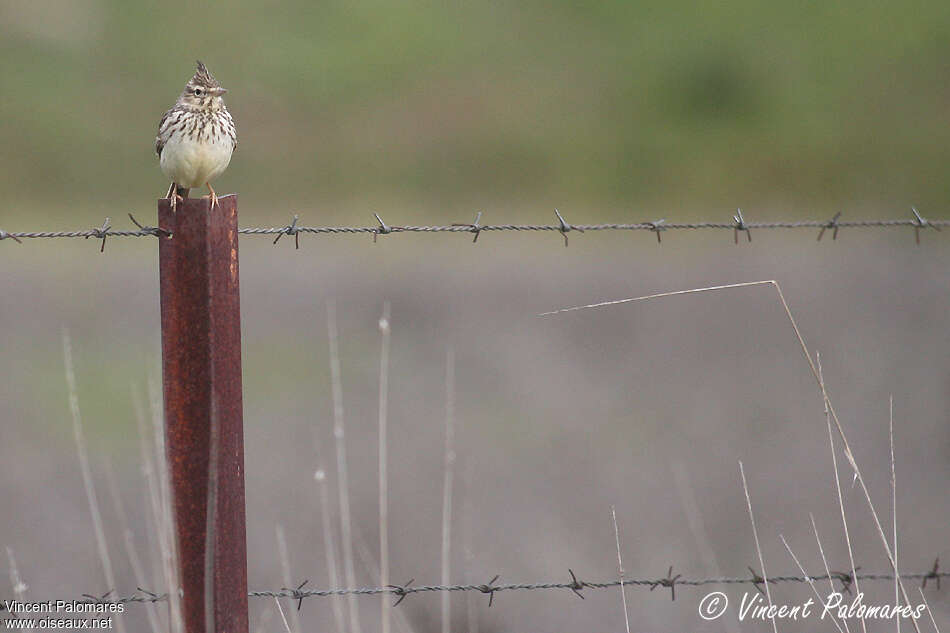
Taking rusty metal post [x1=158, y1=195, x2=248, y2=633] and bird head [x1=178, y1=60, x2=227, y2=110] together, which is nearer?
rusty metal post [x1=158, y1=195, x2=248, y2=633]

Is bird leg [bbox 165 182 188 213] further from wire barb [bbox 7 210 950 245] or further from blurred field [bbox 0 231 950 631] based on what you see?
blurred field [bbox 0 231 950 631]

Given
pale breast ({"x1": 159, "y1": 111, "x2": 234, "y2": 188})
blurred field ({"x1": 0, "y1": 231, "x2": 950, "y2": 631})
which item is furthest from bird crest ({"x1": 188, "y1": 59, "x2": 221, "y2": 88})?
blurred field ({"x1": 0, "y1": 231, "x2": 950, "y2": 631})

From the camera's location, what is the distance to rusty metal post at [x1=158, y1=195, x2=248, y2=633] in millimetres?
4699

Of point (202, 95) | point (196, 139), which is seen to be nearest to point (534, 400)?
point (202, 95)

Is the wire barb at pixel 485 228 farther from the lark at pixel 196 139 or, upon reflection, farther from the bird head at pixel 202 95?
the bird head at pixel 202 95

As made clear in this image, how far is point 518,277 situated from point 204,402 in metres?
20.7

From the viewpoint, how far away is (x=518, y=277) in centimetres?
2533

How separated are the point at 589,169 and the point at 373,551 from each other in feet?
88.8

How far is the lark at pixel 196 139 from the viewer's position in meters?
6.98

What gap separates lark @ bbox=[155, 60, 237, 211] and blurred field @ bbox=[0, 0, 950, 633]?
2.32 m

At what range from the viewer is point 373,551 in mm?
12180

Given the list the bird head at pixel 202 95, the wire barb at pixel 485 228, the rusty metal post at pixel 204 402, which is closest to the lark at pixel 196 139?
the bird head at pixel 202 95

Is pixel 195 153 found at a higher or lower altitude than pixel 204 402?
higher

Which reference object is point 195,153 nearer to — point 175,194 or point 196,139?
point 196,139
